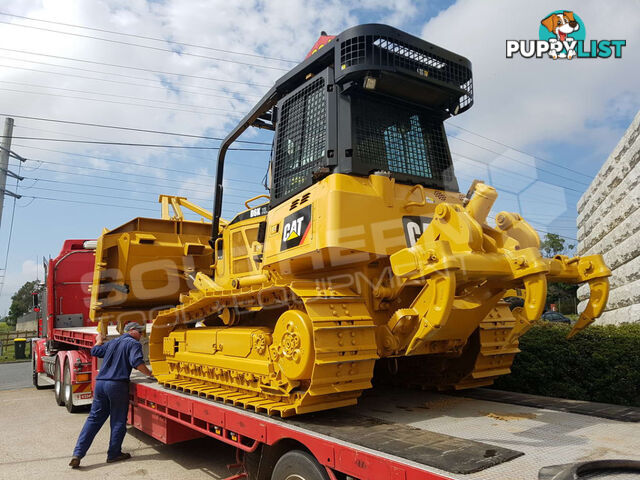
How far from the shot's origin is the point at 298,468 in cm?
410

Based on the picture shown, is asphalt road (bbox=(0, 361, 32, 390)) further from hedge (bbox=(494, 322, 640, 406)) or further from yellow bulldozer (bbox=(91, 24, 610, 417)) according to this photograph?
hedge (bbox=(494, 322, 640, 406))

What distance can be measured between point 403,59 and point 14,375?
63.0ft

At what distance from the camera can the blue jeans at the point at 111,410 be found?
6.75m

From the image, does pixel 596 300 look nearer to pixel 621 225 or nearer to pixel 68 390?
pixel 621 225

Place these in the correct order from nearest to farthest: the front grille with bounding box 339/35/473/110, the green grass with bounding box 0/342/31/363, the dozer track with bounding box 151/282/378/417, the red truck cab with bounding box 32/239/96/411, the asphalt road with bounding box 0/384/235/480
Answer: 1. the dozer track with bounding box 151/282/378/417
2. the front grille with bounding box 339/35/473/110
3. the asphalt road with bounding box 0/384/235/480
4. the red truck cab with bounding box 32/239/96/411
5. the green grass with bounding box 0/342/31/363

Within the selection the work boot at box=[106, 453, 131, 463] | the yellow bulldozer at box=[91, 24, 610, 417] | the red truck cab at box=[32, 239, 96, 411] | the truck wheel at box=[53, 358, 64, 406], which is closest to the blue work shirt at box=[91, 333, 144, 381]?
the yellow bulldozer at box=[91, 24, 610, 417]

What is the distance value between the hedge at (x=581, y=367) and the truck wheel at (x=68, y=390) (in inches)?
331

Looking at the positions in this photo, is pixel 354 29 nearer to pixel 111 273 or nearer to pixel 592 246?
pixel 111 273

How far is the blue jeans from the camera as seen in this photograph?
6.75 m

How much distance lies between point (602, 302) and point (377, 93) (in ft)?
9.89

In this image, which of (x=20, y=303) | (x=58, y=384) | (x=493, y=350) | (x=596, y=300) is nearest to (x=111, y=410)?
(x=493, y=350)

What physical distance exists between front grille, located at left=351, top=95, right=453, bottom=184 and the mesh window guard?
42cm

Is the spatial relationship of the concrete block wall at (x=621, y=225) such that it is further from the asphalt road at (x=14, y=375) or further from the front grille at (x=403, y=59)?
the asphalt road at (x=14, y=375)

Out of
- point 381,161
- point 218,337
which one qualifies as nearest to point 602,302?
point 381,161
